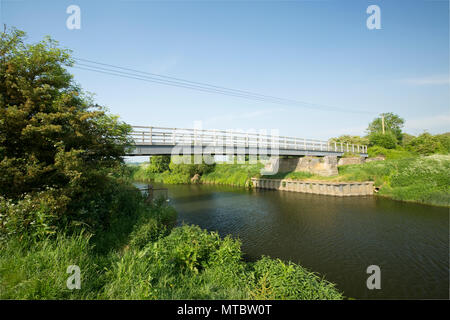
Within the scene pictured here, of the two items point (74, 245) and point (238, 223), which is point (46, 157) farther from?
point (238, 223)

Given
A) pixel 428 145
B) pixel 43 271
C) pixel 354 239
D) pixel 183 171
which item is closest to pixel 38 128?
pixel 43 271

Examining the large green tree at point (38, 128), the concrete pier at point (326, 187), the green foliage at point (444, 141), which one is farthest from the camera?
the green foliage at point (444, 141)

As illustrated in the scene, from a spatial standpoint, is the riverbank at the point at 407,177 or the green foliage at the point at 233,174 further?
the green foliage at the point at 233,174

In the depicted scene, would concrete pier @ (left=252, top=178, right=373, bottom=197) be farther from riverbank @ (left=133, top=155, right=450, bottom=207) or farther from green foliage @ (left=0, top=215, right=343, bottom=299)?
green foliage @ (left=0, top=215, right=343, bottom=299)

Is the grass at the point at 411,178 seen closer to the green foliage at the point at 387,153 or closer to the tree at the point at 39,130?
the green foliage at the point at 387,153

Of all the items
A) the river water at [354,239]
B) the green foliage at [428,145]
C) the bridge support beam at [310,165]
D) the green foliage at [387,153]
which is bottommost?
the river water at [354,239]

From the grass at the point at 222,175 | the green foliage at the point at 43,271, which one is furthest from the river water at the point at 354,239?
the grass at the point at 222,175

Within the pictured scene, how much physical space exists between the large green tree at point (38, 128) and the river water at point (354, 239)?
7.89 m

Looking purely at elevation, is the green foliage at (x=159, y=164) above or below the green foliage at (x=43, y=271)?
above

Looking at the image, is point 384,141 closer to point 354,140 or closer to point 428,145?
point 354,140

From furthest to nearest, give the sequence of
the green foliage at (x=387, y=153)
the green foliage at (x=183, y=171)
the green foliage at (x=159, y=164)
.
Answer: the green foliage at (x=159, y=164) < the green foliage at (x=183, y=171) < the green foliage at (x=387, y=153)

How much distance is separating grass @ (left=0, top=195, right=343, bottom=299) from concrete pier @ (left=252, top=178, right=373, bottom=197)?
1929cm

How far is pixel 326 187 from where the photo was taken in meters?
23.8

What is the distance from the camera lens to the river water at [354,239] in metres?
6.99
